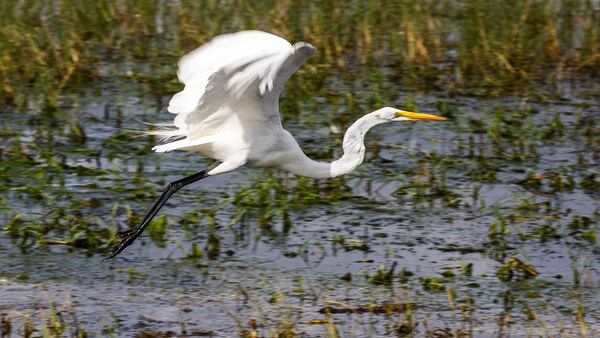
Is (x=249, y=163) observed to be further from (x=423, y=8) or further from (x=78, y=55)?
(x=423, y=8)

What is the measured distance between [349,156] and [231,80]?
1178 mm

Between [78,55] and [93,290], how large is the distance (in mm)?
3787

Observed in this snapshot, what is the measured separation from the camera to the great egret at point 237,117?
17.0 feet

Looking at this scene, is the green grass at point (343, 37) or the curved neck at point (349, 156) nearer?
the curved neck at point (349, 156)

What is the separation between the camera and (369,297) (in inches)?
223

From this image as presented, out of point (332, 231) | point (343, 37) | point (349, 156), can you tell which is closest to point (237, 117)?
point (349, 156)

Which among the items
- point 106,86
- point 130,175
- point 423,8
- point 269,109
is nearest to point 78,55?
point 106,86

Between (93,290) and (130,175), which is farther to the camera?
→ (130,175)

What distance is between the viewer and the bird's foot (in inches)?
236

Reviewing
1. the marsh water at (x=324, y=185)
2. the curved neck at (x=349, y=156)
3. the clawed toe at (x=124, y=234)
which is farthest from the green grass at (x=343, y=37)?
the curved neck at (x=349, y=156)

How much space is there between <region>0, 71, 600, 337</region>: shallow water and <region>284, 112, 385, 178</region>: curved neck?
1.46 feet

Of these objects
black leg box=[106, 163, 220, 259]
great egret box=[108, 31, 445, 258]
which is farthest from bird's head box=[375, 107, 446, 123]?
black leg box=[106, 163, 220, 259]

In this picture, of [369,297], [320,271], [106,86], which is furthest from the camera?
[106,86]

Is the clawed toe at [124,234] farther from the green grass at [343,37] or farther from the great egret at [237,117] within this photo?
the green grass at [343,37]
